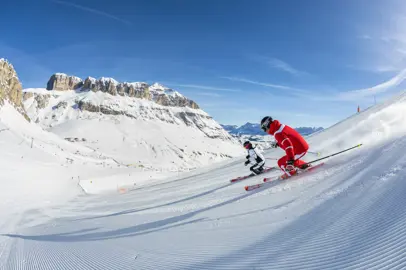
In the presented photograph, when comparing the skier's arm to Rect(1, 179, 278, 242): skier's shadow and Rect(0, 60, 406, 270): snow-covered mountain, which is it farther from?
Rect(1, 179, 278, 242): skier's shadow

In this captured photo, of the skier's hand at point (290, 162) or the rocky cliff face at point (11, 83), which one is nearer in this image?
the skier's hand at point (290, 162)

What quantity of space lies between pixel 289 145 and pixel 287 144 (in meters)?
0.08

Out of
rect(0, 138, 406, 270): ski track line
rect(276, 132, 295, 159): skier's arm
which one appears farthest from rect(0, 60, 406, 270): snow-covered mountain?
rect(276, 132, 295, 159): skier's arm

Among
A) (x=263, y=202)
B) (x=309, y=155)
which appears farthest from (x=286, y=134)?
(x=309, y=155)

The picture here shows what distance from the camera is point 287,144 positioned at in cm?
973

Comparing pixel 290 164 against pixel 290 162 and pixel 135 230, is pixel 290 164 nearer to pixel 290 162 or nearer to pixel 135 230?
pixel 290 162

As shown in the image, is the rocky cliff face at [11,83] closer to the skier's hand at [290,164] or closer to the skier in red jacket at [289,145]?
the skier in red jacket at [289,145]

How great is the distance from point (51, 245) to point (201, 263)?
19.8 ft

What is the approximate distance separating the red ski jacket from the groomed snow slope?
3.24ft

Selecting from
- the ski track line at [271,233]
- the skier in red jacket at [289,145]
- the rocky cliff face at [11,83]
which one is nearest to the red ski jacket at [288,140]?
the skier in red jacket at [289,145]

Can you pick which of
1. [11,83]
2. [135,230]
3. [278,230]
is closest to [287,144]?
[278,230]

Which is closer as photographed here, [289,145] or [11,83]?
[289,145]

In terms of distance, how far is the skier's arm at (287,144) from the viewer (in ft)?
31.5

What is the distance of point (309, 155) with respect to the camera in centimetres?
1309
